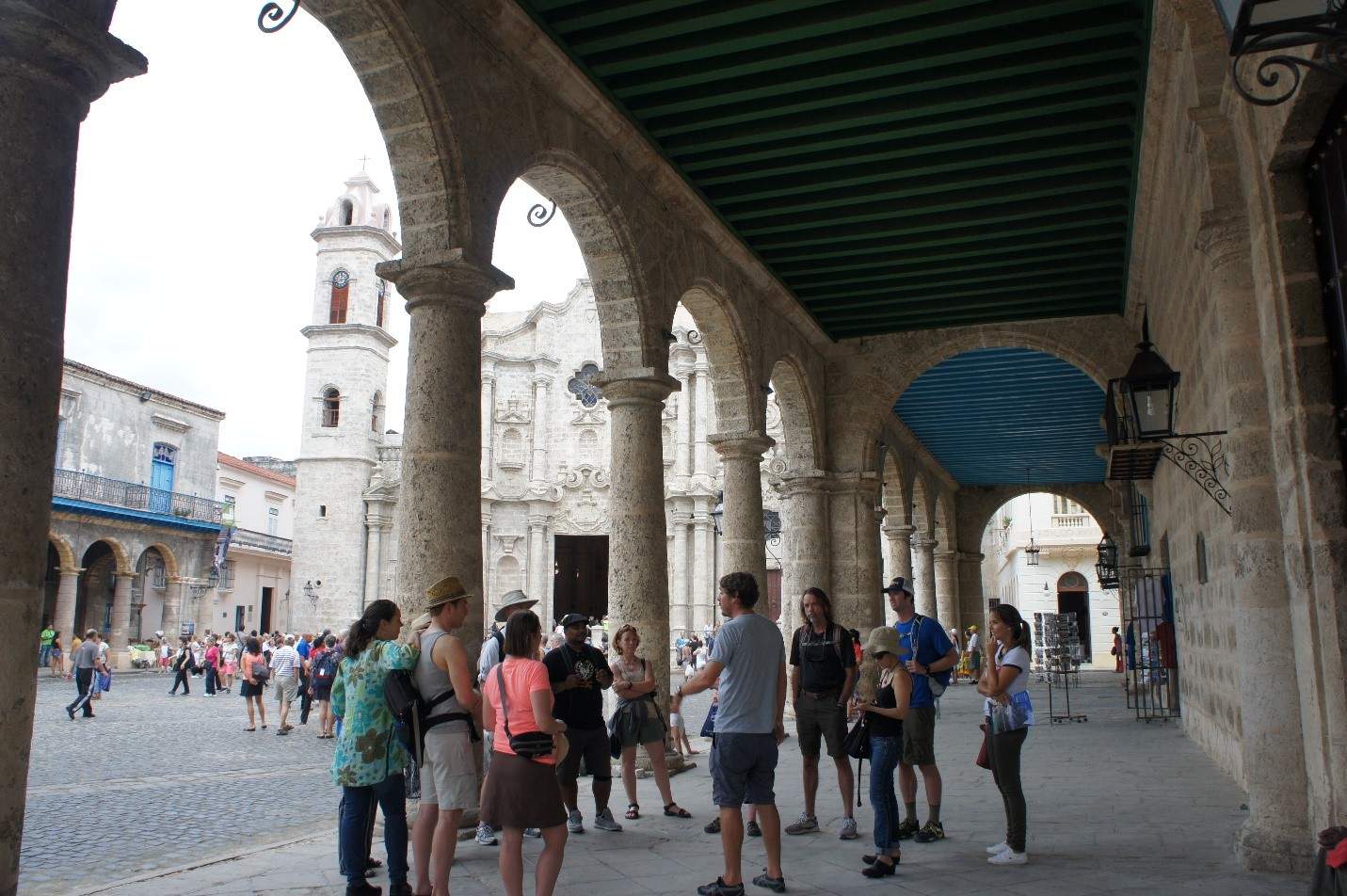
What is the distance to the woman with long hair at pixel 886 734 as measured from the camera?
14.7 ft

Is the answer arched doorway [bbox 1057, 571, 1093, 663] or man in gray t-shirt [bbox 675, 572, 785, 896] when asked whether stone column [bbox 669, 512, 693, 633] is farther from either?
man in gray t-shirt [bbox 675, 572, 785, 896]

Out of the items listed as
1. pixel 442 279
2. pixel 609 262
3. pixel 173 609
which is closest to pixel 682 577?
pixel 173 609

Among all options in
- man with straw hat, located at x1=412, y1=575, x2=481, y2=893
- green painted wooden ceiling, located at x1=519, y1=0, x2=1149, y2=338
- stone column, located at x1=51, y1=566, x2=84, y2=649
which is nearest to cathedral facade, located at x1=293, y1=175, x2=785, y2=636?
stone column, located at x1=51, y1=566, x2=84, y2=649

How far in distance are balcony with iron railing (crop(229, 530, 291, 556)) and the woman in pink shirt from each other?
1252 inches

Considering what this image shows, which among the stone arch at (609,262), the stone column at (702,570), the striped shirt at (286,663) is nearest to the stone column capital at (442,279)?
the stone arch at (609,262)

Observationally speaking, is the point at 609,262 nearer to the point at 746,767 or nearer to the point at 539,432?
the point at 746,767

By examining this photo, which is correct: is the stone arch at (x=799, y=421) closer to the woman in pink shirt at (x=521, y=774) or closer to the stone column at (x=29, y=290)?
the woman in pink shirt at (x=521, y=774)

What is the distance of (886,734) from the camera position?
476 centimetres

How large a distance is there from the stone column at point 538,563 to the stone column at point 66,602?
1224 centimetres

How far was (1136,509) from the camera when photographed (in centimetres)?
1371

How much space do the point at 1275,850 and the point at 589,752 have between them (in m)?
3.22

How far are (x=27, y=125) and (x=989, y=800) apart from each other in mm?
6044

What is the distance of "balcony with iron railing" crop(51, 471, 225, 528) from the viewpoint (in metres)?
26.2

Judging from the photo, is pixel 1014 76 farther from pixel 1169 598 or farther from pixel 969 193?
pixel 1169 598
